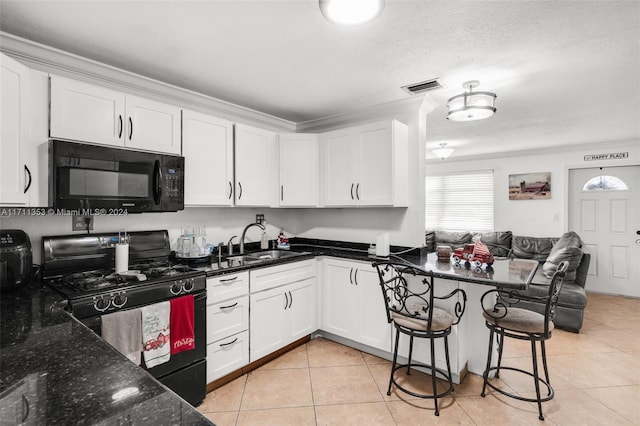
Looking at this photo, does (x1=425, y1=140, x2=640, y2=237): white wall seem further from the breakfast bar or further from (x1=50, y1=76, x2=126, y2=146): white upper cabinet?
(x1=50, y1=76, x2=126, y2=146): white upper cabinet

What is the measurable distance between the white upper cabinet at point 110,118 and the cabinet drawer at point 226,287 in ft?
3.53

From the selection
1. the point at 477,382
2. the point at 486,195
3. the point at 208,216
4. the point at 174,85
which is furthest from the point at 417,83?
the point at 486,195

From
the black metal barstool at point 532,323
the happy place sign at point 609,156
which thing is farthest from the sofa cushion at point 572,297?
the happy place sign at point 609,156

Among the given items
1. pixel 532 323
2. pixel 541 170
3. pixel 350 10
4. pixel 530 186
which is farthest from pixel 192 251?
pixel 541 170

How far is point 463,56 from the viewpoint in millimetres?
2219

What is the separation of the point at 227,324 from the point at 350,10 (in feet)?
7.34

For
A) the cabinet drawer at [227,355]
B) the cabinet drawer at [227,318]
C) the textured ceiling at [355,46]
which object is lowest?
the cabinet drawer at [227,355]

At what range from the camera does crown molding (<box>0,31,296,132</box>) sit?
204cm

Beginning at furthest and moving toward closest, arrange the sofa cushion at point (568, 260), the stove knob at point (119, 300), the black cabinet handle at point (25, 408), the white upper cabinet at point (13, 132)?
the sofa cushion at point (568, 260)
the stove knob at point (119, 300)
the white upper cabinet at point (13, 132)
the black cabinet handle at point (25, 408)

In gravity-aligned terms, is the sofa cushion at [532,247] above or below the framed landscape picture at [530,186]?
below

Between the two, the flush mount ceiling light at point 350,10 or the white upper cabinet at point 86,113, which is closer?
the flush mount ceiling light at point 350,10

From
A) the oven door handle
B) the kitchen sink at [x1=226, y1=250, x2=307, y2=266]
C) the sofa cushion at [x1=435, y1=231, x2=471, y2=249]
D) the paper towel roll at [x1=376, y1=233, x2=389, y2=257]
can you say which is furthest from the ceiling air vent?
the sofa cushion at [x1=435, y1=231, x2=471, y2=249]

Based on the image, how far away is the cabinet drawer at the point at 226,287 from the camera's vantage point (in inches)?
92.0

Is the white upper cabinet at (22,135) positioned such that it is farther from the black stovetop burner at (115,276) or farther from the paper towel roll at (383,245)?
the paper towel roll at (383,245)
